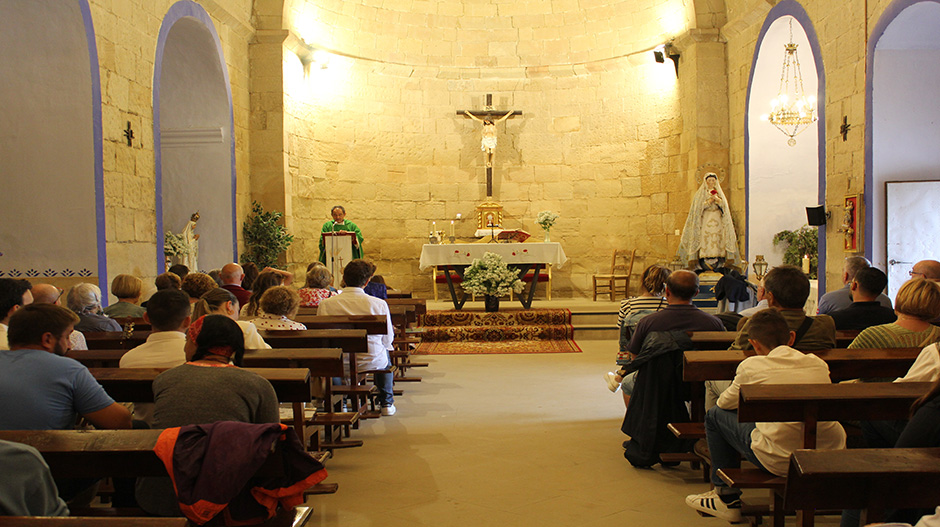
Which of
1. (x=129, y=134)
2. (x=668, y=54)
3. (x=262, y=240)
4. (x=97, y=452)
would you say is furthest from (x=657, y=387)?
(x=668, y=54)

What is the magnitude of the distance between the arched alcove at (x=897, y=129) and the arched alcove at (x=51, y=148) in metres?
7.18

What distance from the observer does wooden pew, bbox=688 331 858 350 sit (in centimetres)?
379

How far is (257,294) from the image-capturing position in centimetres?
473

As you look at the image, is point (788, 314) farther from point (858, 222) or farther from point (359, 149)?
point (359, 149)

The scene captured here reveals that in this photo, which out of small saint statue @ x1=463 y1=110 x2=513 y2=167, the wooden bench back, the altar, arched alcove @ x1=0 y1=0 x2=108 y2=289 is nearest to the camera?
the wooden bench back

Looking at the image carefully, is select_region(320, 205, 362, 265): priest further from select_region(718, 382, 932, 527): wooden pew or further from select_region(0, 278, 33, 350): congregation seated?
select_region(718, 382, 932, 527): wooden pew

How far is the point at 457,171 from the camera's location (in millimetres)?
13172

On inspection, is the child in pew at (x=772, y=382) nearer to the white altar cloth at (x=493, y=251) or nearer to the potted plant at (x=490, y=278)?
the potted plant at (x=490, y=278)

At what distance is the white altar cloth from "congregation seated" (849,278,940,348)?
718cm

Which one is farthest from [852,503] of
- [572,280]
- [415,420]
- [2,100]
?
[572,280]

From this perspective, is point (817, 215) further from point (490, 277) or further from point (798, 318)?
point (798, 318)

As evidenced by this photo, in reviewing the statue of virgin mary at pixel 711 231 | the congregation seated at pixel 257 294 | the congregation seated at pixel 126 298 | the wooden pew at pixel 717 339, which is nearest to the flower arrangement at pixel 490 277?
the statue of virgin mary at pixel 711 231

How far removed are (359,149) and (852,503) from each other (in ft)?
37.7

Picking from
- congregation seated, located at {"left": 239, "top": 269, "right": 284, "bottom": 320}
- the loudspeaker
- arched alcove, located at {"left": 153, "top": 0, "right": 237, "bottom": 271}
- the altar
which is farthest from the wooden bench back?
arched alcove, located at {"left": 153, "top": 0, "right": 237, "bottom": 271}
